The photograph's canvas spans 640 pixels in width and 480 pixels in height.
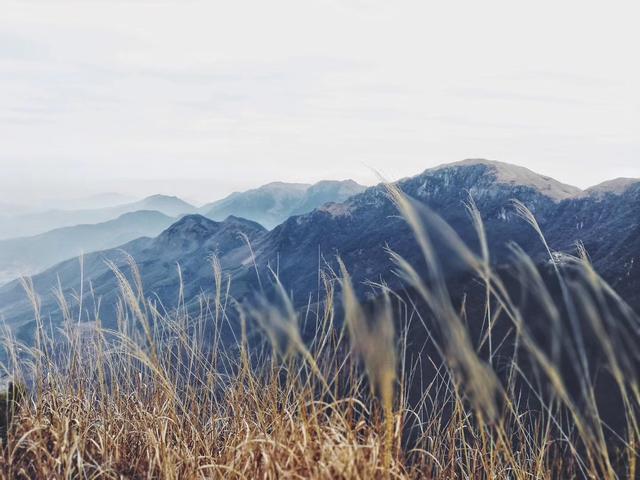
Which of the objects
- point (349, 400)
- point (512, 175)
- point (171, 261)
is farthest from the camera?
point (171, 261)

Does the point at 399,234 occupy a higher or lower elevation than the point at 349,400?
lower

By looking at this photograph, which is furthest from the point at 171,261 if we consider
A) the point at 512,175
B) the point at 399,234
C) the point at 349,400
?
the point at 349,400

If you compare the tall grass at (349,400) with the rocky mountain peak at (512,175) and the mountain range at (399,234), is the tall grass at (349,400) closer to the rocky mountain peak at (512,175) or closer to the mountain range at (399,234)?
the mountain range at (399,234)

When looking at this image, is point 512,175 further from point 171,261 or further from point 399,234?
point 171,261

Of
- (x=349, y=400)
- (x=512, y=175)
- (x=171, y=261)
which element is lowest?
(x=171, y=261)

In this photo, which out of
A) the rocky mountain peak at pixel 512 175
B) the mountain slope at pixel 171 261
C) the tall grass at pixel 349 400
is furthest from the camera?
the mountain slope at pixel 171 261

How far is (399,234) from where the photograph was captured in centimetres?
11119

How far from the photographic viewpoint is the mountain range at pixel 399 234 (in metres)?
69.6

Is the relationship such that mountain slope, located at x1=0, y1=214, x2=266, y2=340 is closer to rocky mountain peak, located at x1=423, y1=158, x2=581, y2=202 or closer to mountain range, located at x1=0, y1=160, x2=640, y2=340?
mountain range, located at x1=0, y1=160, x2=640, y2=340

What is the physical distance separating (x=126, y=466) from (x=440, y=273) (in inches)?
60.7

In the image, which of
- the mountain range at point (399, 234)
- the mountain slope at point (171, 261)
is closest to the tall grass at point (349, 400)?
the mountain range at point (399, 234)

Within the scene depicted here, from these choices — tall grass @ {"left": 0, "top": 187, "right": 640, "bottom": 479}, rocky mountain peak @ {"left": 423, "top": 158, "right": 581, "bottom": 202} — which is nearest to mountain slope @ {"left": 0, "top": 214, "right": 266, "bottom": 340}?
rocky mountain peak @ {"left": 423, "top": 158, "right": 581, "bottom": 202}

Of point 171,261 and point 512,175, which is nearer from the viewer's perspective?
point 512,175

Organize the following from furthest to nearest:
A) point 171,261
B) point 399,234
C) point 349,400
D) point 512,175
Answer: point 171,261, point 512,175, point 399,234, point 349,400
